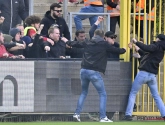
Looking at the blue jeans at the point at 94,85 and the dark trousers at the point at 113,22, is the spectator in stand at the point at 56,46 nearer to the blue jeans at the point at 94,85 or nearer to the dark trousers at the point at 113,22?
the blue jeans at the point at 94,85

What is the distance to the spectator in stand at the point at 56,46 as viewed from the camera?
59.6 feet

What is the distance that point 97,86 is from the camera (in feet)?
57.2

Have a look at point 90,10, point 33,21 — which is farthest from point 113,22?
point 33,21

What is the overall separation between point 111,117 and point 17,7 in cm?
385

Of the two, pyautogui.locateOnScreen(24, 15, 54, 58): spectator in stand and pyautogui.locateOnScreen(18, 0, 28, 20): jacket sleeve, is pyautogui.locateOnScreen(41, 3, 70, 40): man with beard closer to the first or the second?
pyautogui.locateOnScreen(24, 15, 54, 58): spectator in stand

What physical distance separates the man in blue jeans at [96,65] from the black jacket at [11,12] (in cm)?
298

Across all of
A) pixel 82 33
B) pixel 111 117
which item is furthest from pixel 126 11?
pixel 111 117

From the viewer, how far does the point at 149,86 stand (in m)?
17.9

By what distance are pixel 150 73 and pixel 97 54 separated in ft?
4.25

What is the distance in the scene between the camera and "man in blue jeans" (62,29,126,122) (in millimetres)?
17375

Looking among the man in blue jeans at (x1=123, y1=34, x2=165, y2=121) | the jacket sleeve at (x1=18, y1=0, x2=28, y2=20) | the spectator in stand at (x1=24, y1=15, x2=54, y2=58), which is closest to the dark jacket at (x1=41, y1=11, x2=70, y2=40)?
the spectator in stand at (x1=24, y1=15, x2=54, y2=58)

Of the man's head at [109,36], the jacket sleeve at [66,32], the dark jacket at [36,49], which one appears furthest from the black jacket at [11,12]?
the man's head at [109,36]

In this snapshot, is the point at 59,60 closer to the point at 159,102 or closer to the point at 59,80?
the point at 59,80

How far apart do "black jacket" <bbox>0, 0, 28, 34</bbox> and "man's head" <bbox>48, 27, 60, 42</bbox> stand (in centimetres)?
184
